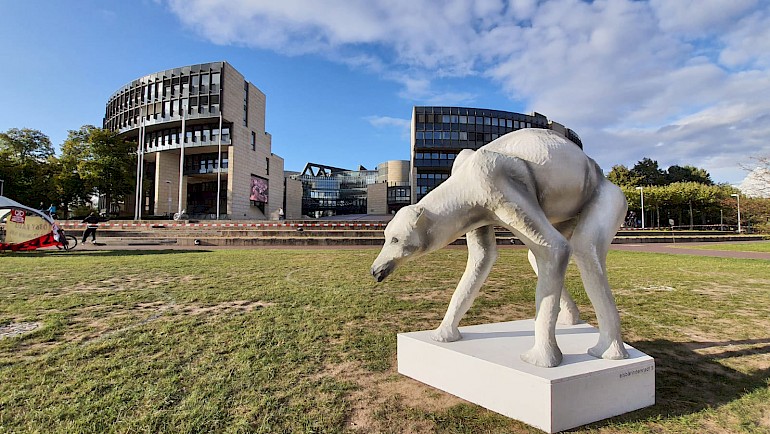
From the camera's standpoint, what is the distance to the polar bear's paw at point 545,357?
2.91 meters

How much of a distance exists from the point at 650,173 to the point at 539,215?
84932mm

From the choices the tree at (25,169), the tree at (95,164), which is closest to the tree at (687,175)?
the tree at (95,164)

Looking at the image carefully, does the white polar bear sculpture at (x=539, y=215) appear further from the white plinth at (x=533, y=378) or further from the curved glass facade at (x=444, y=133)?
the curved glass facade at (x=444, y=133)

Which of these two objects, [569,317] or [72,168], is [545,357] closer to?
[569,317]

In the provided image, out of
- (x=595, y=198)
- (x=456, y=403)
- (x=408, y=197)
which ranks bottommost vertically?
(x=456, y=403)

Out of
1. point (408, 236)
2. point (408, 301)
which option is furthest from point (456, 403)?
point (408, 301)

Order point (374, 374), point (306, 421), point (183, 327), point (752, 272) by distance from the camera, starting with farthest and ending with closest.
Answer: point (752, 272), point (183, 327), point (374, 374), point (306, 421)

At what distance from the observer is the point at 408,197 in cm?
6862

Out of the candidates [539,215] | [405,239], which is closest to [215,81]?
[405,239]

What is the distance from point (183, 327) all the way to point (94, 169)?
160ft

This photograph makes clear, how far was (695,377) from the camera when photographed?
143 inches

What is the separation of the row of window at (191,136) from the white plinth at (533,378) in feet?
170

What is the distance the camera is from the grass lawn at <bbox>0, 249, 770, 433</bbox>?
2.82 m

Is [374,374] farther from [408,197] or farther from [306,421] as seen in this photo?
[408,197]
